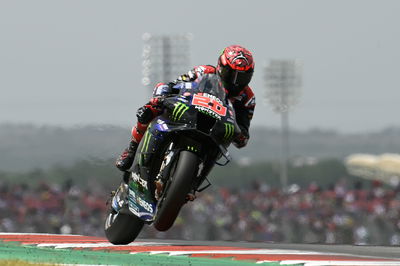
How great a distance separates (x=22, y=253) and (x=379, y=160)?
69.5 ft

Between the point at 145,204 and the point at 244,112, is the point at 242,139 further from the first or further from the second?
the point at 145,204

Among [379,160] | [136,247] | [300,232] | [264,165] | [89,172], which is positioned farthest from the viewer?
[379,160]

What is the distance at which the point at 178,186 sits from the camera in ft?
27.2

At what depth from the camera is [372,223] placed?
18094 millimetres

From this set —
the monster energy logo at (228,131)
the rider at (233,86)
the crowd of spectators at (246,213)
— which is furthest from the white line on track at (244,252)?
the crowd of spectators at (246,213)

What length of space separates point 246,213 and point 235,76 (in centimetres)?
1114

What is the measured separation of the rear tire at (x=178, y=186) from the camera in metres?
8.29

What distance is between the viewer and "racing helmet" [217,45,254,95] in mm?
8844

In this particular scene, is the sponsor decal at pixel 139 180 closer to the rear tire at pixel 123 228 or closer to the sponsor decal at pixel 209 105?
the rear tire at pixel 123 228

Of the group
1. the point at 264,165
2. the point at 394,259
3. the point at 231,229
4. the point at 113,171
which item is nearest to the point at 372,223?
the point at 231,229

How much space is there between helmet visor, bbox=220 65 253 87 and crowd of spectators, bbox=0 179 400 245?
29.4ft

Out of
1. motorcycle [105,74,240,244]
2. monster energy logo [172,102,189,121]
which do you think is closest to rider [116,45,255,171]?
motorcycle [105,74,240,244]

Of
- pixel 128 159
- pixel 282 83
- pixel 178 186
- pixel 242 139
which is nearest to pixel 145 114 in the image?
pixel 128 159

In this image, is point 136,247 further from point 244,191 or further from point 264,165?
point 264,165
